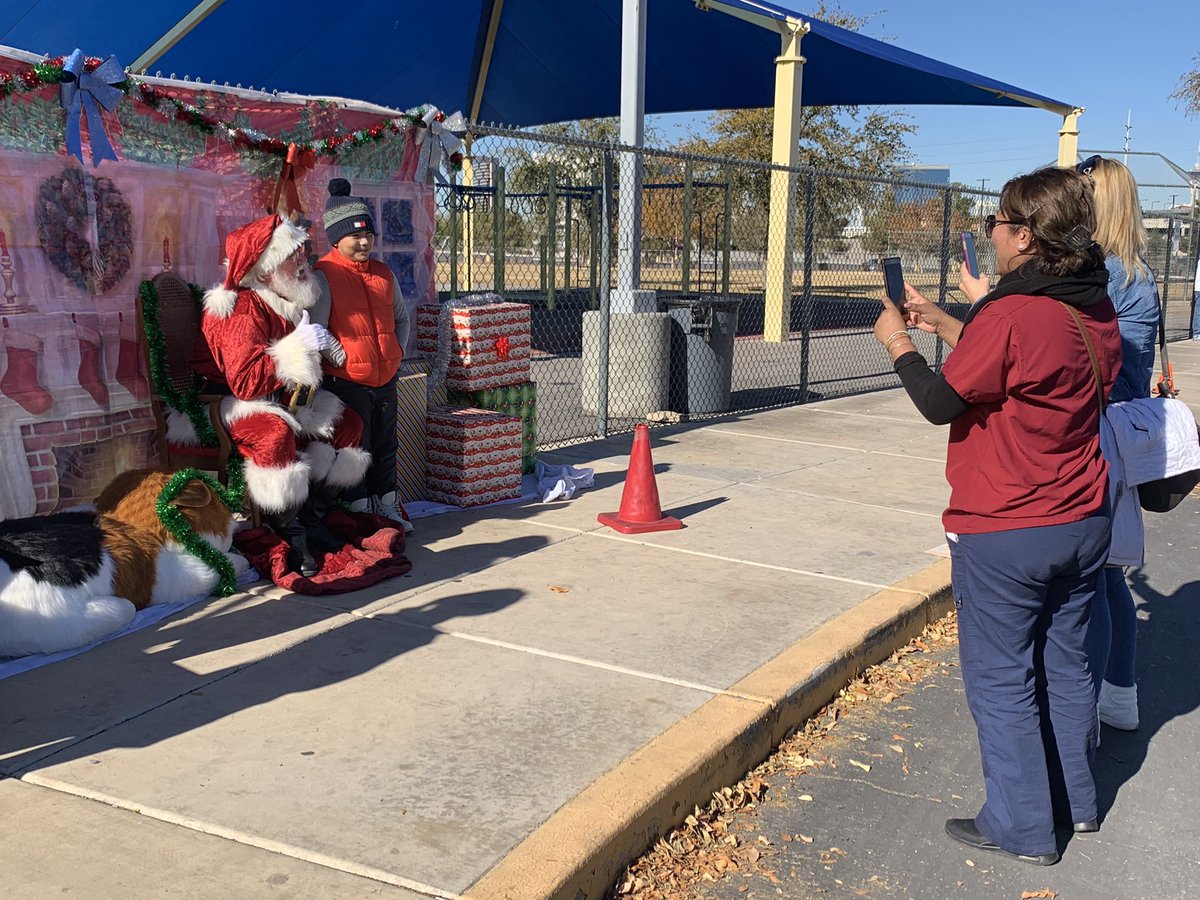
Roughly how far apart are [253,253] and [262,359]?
505 millimetres

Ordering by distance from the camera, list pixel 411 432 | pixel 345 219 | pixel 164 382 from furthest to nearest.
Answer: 1. pixel 411 432
2. pixel 345 219
3. pixel 164 382

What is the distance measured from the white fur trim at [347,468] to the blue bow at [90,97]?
177 cm

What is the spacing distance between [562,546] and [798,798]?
8.18 feet

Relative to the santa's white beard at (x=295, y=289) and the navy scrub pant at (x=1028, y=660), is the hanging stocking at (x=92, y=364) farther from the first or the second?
the navy scrub pant at (x=1028, y=660)

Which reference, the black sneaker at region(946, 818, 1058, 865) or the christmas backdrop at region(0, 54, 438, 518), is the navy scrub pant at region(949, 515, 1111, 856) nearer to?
the black sneaker at region(946, 818, 1058, 865)

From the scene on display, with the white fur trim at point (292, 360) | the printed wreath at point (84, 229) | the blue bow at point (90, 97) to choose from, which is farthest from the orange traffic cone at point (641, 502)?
the blue bow at point (90, 97)

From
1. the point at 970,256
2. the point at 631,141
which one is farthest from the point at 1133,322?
the point at 631,141

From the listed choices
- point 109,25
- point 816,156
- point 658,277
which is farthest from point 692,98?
point 109,25

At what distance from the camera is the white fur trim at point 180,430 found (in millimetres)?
5305

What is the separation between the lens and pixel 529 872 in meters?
2.78

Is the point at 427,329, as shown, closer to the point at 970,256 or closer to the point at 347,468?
the point at 347,468

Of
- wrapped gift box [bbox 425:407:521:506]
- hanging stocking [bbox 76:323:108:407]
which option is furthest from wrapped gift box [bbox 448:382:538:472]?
hanging stocking [bbox 76:323:108:407]

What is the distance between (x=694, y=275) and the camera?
28469 mm

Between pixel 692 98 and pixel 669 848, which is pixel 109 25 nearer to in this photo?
pixel 692 98
